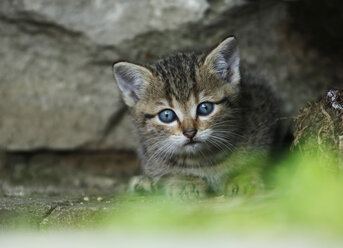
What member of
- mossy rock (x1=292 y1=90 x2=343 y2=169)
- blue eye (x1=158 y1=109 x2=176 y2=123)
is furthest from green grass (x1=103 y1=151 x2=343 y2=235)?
blue eye (x1=158 y1=109 x2=176 y2=123)

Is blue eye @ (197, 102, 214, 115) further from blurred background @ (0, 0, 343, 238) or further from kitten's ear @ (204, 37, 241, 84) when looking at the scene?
→ blurred background @ (0, 0, 343, 238)

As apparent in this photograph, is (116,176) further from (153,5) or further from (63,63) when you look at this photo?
(153,5)

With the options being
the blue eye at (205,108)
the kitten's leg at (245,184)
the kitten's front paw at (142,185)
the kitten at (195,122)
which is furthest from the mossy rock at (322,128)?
the kitten's front paw at (142,185)

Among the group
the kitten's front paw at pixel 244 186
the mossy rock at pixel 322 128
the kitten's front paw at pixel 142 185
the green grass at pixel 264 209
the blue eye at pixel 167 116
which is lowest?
the green grass at pixel 264 209

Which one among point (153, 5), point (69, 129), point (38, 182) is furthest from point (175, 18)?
point (38, 182)

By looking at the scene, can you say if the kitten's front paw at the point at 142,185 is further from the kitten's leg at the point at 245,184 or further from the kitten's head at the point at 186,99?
the kitten's leg at the point at 245,184
